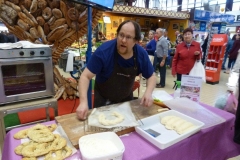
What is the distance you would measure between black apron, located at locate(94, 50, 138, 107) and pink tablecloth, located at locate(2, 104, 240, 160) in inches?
21.8

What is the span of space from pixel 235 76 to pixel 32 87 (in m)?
1.83

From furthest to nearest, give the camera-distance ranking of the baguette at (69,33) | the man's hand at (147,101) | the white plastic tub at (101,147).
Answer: the baguette at (69,33) → the man's hand at (147,101) → the white plastic tub at (101,147)

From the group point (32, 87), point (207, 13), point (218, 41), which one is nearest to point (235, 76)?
point (32, 87)

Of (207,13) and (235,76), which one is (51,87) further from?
(207,13)

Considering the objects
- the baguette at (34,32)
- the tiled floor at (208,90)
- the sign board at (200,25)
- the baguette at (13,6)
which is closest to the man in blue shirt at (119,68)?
the baguette at (34,32)

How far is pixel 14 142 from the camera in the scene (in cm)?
99

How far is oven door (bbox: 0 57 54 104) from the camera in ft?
4.86

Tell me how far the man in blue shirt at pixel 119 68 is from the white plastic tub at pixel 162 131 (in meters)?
0.18

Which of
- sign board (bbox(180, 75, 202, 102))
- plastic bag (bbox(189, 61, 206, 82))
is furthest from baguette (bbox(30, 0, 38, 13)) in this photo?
plastic bag (bbox(189, 61, 206, 82))

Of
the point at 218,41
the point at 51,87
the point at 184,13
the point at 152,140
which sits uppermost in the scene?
the point at 184,13

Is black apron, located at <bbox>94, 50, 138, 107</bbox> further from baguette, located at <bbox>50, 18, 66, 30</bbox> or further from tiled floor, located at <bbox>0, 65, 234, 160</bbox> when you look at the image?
tiled floor, located at <bbox>0, 65, 234, 160</bbox>

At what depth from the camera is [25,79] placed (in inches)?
64.0

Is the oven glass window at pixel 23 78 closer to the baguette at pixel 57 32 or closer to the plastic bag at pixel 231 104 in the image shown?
the baguette at pixel 57 32

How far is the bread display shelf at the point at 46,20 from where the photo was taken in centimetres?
→ 231
